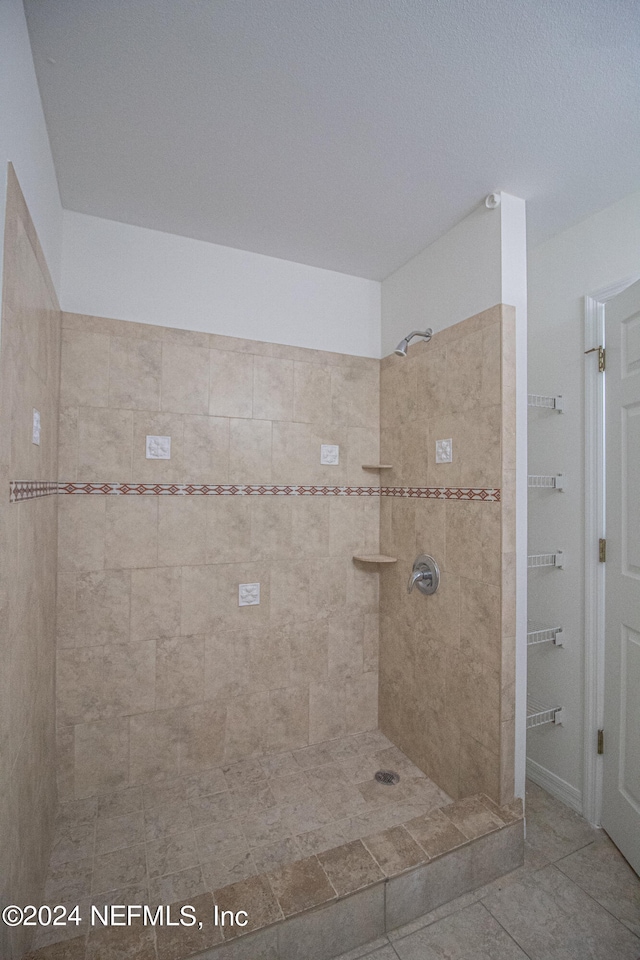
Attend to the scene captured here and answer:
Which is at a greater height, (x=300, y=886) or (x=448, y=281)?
(x=448, y=281)

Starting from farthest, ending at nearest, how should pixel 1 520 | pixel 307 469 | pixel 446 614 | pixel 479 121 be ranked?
1. pixel 307 469
2. pixel 446 614
3. pixel 479 121
4. pixel 1 520

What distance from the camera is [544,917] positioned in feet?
5.14

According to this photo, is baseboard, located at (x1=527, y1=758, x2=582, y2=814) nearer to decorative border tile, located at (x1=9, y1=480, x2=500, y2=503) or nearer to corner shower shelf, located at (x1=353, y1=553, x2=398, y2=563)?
corner shower shelf, located at (x1=353, y1=553, x2=398, y2=563)

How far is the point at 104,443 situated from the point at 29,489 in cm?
72

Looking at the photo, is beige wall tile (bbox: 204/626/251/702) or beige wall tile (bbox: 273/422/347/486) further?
beige wall tile (bbox: 273/422/347/486)

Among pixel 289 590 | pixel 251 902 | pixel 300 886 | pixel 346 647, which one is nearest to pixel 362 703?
pixel 346 647

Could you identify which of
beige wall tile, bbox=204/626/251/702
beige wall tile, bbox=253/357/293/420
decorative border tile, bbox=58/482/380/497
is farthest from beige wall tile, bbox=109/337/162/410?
beige wall tile, bbox=204/626/251/702

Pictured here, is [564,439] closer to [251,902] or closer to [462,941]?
[462,941]

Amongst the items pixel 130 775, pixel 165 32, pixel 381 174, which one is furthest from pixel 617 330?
pixel 130 775

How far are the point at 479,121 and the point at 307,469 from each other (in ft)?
5.16

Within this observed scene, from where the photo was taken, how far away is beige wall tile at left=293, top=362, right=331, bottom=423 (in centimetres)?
249

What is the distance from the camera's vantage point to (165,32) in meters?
1.25

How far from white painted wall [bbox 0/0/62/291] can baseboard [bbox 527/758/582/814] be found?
2.81 metres

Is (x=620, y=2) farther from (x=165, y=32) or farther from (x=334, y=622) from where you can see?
(x=334, y=622)
